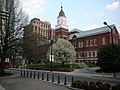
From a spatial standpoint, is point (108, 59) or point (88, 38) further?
point (88, 38)

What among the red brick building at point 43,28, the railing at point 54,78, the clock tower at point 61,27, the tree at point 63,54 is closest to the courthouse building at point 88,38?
the clock tower at point 61,27

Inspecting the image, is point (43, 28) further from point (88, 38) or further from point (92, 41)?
point (92, 41)

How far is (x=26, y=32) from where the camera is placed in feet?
106

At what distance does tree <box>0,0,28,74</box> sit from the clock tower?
5161 cm

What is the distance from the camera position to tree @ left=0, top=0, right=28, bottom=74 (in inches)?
1216

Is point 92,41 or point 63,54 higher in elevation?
point 92,41

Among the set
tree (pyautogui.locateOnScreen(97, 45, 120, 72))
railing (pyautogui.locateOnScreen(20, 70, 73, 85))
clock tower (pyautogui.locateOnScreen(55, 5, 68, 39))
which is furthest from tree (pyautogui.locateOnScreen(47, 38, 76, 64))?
clock tower (pyautogui.locateOnScreen(55, 5, 68, 39))

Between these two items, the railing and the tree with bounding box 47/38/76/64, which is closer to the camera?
the railing

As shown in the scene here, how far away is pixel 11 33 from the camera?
103ft

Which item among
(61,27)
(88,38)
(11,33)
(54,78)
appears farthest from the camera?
(61,27)

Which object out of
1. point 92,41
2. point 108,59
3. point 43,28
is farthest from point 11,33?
point 43,28

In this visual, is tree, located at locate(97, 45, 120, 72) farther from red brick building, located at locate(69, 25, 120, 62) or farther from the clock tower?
the clock tower

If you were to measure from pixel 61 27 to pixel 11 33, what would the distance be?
2124 inches

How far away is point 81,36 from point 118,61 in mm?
38415
